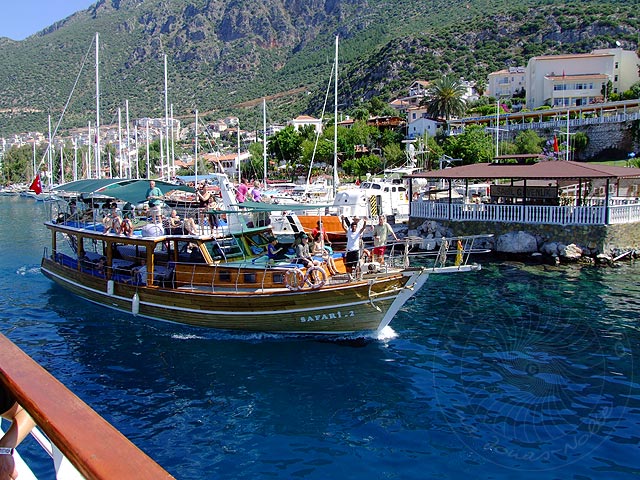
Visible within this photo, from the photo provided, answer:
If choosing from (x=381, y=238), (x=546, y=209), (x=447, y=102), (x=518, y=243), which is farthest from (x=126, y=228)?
(x=447, y=102)

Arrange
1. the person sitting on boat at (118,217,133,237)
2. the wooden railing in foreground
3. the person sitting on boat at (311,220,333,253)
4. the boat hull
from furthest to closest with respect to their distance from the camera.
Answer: the person sitting on boat at (118,217,133,237) → the person sitting on boat at (311,220,333,253) → the boat hull → the wooden railing in foreground

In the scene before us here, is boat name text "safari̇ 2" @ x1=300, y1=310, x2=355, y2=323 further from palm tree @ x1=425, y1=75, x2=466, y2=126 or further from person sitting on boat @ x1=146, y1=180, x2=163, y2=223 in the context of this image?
palm tree @ x1=425, y1=75, x2=466, y2=126

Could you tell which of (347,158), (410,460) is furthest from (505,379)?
(347,158)

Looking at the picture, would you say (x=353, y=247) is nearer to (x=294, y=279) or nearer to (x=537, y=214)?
(x=294, y=279)

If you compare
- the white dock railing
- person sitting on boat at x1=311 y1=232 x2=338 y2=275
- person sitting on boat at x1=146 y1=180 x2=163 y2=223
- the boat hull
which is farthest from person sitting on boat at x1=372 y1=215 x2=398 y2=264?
the white dock railing

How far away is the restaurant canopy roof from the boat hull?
48.2 feet

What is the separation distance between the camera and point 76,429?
2.17 metres

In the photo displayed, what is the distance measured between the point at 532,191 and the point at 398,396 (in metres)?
21.6

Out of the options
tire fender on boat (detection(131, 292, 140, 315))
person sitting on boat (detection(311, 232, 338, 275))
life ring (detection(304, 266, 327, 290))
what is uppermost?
person sitting on boat (detection(311, 232, 338, 275))

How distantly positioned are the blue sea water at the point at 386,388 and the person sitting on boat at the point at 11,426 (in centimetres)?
820

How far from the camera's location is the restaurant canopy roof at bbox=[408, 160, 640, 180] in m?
27.7

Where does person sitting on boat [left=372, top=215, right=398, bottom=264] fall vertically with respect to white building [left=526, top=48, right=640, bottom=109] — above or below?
below

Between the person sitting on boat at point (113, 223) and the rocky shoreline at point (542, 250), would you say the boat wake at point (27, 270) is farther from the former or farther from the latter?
the rocky shoreline at point (542, 250)

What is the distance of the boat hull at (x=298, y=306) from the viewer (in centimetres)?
1650
